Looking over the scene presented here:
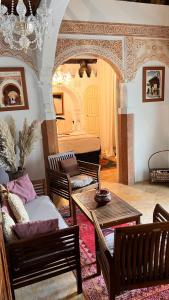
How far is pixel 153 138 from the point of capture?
15.5ft

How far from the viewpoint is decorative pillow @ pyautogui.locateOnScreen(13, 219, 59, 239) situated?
192 centimetres

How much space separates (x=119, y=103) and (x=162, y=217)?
2.82m

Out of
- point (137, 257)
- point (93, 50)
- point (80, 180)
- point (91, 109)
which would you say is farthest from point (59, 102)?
point (137, 257)

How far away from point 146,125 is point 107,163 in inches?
75.1

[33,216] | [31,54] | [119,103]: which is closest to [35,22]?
[31,54]

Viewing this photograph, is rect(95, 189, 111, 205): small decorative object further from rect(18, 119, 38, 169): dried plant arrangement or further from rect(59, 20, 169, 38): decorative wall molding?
rect(59, 20, 169, 38): decorative wall molding

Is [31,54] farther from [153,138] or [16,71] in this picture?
[153,138]

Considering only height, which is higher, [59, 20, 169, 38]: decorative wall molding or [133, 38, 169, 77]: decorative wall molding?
[59, 20, 169, 38]: decorative wall molding

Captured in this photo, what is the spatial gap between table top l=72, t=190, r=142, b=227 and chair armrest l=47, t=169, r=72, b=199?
0.44m

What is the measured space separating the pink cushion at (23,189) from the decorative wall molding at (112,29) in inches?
90.7

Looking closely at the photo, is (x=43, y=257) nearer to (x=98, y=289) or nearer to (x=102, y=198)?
(x=98, y=289)

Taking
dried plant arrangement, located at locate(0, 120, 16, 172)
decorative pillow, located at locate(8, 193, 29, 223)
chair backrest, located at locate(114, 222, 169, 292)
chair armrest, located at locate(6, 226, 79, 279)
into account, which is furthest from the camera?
dried plant arrangement, located at locate(0, 120, 16, 172)

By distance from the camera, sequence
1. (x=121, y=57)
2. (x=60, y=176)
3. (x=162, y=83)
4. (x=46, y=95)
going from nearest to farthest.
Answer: (x=60, y=176)
(x=46, y=95)
(x=121, y=57)
(x=162, y=83)

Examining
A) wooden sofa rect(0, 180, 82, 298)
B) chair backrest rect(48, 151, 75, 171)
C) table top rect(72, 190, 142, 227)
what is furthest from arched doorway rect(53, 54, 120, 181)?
wooden sofa rect(0, 180, 82, 298)
